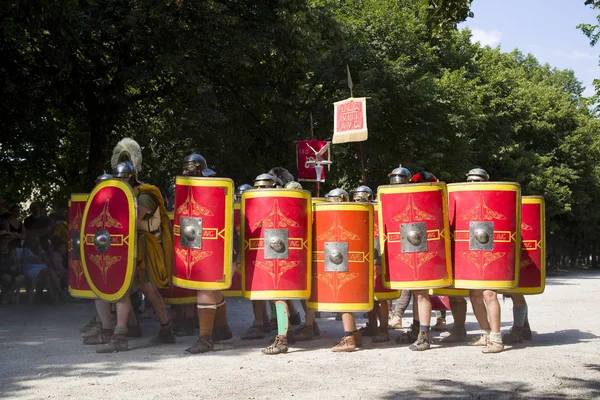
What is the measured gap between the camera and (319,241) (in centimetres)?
775

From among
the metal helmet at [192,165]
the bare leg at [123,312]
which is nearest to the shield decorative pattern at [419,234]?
the metal helmet at [192,165]

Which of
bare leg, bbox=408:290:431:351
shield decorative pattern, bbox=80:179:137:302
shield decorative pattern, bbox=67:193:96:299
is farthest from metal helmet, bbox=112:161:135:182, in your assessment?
bare leg, bbox=408:290:431:351

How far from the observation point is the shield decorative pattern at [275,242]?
294 inches

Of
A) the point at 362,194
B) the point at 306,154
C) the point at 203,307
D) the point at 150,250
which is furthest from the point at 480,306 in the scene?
the point at 306,154

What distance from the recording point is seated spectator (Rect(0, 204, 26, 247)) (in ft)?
41.4

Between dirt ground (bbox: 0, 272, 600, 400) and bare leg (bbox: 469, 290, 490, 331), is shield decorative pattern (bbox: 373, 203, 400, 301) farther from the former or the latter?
bare leg (bbox: 469, 290, 490, 331)

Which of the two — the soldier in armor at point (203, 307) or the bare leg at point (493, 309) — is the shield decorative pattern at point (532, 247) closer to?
the bare leg at point (493, 309)

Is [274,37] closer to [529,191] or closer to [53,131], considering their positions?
[53,131]

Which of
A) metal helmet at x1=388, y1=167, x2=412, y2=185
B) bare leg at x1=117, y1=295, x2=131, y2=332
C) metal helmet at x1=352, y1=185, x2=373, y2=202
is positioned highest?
metal helmet at x1=388, y1=167, x2=412, y2=185

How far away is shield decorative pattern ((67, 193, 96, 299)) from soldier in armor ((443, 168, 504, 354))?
12.3 ft

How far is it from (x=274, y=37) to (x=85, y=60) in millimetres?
3928

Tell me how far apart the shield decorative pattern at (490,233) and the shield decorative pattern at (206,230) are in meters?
2.24

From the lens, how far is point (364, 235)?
7648mm

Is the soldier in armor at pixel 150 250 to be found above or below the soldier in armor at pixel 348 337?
above
